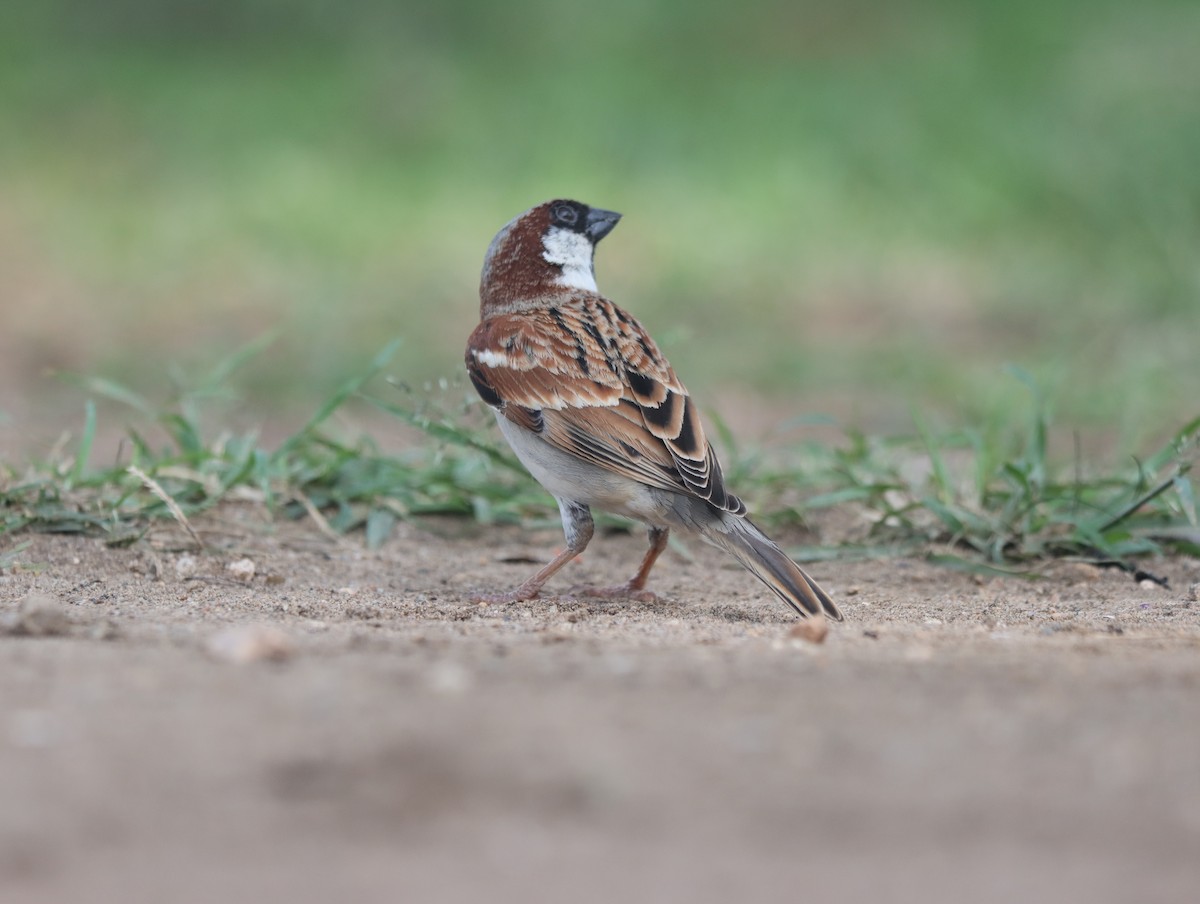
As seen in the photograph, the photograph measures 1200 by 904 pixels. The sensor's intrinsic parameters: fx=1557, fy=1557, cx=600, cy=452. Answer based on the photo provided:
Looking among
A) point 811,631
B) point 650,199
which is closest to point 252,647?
point 811,631

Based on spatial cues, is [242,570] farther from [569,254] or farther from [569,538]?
[569,254]

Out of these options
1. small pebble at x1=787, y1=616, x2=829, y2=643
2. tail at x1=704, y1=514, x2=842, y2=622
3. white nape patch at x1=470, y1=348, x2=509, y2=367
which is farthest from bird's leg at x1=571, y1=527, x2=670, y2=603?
small pebble at x1=787, y1=616, x2=829, y2=643

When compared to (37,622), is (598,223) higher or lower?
A: higher

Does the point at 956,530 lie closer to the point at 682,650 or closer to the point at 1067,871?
the point at 682,650

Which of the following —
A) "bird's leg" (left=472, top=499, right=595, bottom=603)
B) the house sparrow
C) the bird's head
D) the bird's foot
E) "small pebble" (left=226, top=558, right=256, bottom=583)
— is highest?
the bird's head

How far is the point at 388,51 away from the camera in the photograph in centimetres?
1566

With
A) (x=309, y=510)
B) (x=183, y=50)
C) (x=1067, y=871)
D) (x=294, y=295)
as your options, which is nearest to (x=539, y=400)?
(x=309, y=510)

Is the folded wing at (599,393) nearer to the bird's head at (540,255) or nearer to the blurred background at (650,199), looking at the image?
the bird's head at (540,255)

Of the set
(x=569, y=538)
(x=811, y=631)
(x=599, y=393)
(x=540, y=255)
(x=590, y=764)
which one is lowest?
(x=590, y=764)

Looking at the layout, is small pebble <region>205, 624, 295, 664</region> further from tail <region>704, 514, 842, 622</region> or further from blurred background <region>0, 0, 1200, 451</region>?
blurred background <region>0, 0, 1200, 451</region>

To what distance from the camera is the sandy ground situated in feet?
7.33

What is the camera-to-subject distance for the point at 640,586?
15.9 ft

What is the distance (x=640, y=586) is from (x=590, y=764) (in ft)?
7.50

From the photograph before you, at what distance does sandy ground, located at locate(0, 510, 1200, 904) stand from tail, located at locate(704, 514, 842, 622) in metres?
0.36
